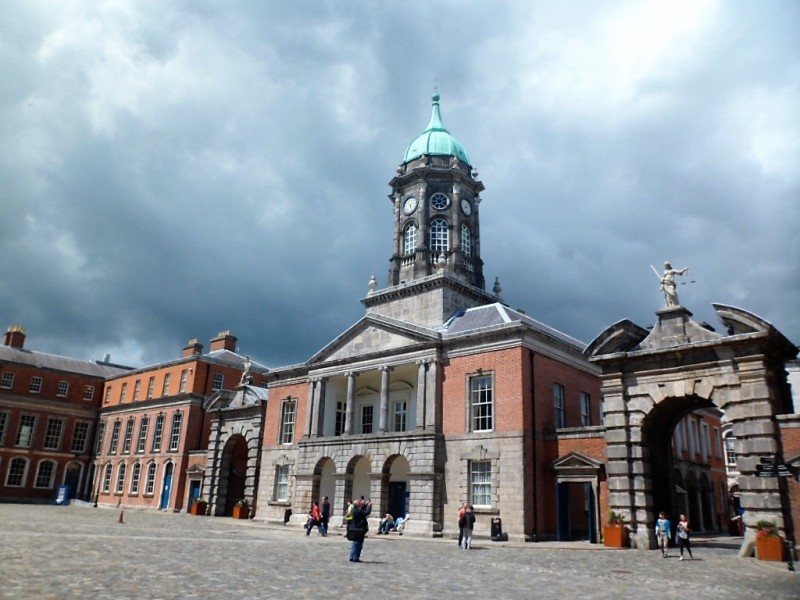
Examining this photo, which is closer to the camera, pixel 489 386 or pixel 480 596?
pixel 480 596

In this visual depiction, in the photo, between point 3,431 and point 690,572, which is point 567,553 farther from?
point 3,431

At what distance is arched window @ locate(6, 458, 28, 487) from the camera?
183 ft

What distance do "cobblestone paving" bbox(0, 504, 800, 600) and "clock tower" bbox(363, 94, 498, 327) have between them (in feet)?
62.8

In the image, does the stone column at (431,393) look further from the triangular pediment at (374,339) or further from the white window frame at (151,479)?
the white window frame at (151,479)

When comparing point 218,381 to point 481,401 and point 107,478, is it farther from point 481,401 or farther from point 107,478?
point 481,401

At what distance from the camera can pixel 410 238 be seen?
42656 millimetres

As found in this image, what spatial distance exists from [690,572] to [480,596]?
7997 mm

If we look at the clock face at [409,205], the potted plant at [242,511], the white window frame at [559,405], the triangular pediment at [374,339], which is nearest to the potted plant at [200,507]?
the potted plant at [242,511]

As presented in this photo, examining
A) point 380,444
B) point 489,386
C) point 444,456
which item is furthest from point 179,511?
point 489,386

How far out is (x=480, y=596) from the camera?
38.2ft

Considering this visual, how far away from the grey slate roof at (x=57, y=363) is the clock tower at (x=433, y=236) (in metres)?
36.9

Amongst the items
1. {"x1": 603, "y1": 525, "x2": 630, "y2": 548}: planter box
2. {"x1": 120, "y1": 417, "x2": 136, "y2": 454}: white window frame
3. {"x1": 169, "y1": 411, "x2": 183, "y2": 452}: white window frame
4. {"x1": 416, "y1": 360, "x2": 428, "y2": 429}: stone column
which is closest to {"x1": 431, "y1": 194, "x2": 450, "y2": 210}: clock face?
{"x1": 416, "y1": 360, "x2": 428, "y2": 429}: stone column

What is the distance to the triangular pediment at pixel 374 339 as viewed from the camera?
3334 cm

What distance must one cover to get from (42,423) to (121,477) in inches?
420
